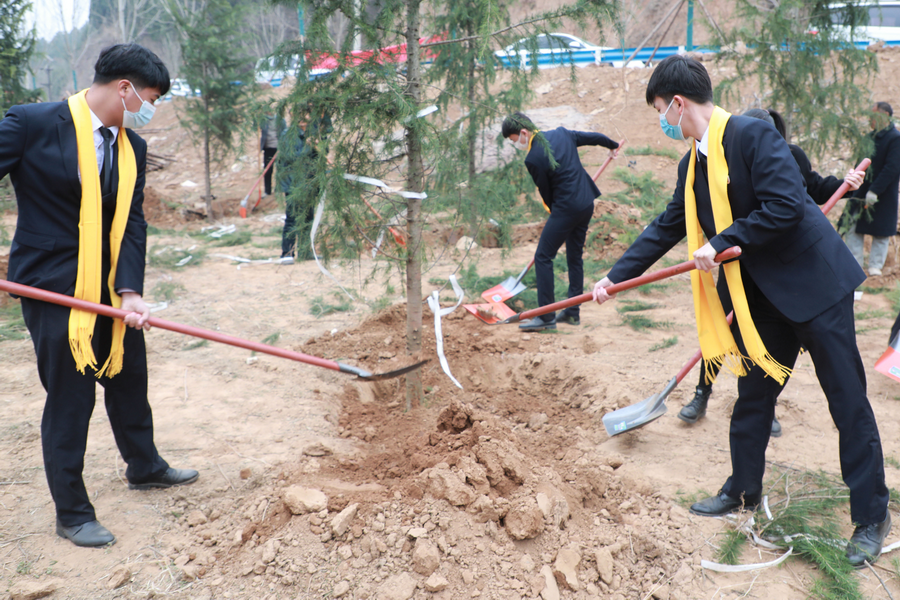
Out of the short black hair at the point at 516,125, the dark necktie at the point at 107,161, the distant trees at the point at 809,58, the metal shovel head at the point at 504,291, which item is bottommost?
the metal shovel head at the point at 504,291

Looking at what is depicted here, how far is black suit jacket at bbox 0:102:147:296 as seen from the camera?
2.48 m

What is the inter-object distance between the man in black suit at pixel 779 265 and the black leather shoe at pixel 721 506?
0.44 meters

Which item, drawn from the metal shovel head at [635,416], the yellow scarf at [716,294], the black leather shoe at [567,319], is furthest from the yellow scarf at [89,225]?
the black leather shoe at [567,319]

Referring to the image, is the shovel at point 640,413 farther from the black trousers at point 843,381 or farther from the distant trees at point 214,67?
the distant trees at point 214,67

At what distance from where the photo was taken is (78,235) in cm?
264

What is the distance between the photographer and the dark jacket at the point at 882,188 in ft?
20.6

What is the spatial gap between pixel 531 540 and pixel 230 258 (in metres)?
7.06

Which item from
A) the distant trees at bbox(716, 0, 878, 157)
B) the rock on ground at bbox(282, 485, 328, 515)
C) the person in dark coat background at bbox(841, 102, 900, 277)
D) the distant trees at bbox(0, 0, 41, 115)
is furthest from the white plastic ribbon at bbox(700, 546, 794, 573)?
the distant trees at bbox(0, 0, 41, 115)

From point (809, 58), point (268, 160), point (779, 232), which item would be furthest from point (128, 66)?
point (268, 160)

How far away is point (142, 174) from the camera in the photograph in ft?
9.88

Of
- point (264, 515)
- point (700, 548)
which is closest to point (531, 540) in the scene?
point (700, 548)

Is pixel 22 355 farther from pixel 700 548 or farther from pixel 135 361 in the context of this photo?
pixel 700 548

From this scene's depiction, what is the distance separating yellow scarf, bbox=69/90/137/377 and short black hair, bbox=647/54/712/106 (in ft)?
7.68

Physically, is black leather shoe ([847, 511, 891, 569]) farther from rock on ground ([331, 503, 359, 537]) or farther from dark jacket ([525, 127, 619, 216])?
dark jacket ([525, 127, 619, 216])
